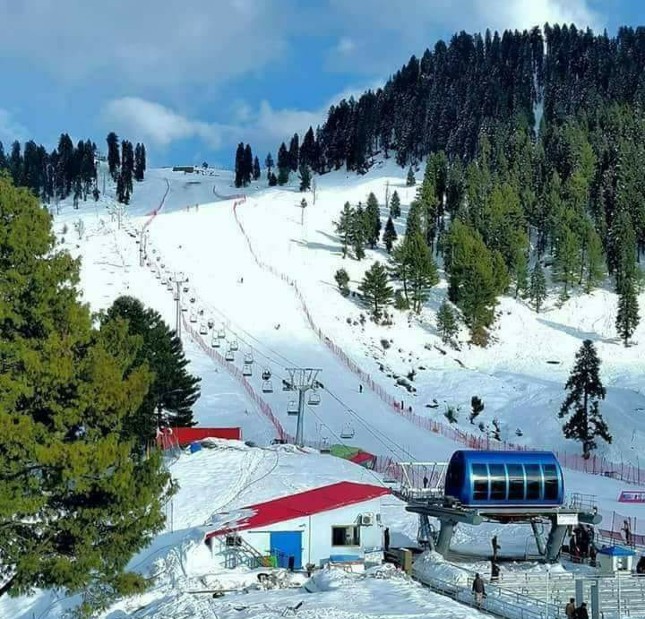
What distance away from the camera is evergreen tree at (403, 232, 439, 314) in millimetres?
85938

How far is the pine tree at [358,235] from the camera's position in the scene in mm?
100812

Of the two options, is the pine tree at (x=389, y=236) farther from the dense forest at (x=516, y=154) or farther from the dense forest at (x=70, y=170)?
the dense forest at (x=70, y=170)

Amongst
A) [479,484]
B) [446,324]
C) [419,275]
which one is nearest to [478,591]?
[479,484]

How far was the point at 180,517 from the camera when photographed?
3083 cm

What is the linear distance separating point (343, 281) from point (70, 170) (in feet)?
290

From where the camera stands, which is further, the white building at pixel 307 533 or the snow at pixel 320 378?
the white building at pixel 307 533

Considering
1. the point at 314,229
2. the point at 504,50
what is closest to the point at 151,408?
the point at 314,229

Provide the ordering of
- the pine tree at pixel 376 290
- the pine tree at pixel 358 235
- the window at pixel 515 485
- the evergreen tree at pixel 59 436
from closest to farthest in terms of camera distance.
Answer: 1. the evergreen tree at pixel 59 436
2. the window at pixel 515 485
3. the pine tree at pixel 376 290
4. the pine tree at pixel 358 235

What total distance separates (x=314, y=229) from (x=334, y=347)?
163ft

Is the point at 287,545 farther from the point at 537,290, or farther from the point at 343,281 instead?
the point at 537,290

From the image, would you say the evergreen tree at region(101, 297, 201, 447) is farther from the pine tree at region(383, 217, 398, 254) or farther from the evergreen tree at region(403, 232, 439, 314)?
the pine tree at region(383, 217, 398, 254)

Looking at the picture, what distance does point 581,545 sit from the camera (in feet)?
92.4

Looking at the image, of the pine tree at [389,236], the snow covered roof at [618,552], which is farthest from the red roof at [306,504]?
the pine tree at [389,236]

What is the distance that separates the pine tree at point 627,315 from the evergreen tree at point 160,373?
52.1m
